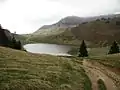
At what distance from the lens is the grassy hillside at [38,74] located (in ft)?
104

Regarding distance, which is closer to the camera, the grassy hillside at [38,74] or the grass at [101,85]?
the grassy hillside at [38,74]

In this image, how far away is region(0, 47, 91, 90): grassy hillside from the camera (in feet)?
104

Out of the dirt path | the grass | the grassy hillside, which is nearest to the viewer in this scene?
the grassy hillside

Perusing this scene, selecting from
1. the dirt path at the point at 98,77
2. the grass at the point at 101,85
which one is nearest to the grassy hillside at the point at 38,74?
the dirt path at the point at 98,77

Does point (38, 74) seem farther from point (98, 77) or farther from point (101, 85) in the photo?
point (98, 77)

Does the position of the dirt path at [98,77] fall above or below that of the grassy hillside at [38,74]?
below

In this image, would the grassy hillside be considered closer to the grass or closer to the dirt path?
the dirt path

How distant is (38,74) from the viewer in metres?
35.6

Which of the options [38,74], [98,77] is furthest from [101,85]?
[38,74]

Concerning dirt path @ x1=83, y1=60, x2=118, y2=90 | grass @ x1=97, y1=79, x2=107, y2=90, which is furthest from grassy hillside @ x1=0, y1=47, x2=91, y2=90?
grass @ x1=97, y1=79, x2=107, y2=90

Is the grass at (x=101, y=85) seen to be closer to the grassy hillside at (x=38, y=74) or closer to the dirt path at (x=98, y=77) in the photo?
the dirt path at (x=98, y=77)

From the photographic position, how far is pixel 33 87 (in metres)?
31.1

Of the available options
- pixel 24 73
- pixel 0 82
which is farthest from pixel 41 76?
pixel 0 82

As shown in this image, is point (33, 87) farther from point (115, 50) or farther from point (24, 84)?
point (115, 50)
